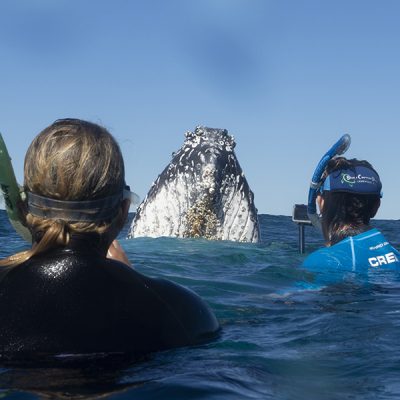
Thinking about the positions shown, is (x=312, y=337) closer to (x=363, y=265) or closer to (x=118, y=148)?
(x=118, y=148)

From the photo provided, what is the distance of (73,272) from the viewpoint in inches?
125

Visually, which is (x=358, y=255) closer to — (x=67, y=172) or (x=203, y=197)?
(x=67, y=172)

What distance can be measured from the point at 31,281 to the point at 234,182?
695 cm

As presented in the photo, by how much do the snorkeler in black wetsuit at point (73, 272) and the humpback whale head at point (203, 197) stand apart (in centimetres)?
643

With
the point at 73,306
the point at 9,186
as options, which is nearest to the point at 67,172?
the point at 9,186

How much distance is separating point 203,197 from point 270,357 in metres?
6.13

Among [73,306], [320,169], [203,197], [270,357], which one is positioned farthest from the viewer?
[203,197]

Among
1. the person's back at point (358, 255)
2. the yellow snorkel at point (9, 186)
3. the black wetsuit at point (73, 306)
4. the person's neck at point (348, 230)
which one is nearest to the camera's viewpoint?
the black wetsuit at point (73, 306)

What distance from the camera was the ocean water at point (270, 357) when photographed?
299 cm

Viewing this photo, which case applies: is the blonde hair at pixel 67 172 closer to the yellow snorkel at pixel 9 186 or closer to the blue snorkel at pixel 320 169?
the yellow snorkel at pixel 9 186

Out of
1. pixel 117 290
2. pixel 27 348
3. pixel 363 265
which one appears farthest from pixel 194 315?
pixel 363 265

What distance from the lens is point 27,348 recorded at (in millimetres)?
3150

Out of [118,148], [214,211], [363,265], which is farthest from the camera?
[214,211]

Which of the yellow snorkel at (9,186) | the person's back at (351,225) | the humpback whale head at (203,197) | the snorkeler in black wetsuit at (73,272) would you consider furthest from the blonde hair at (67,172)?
the humpback whale head at (203,197)
